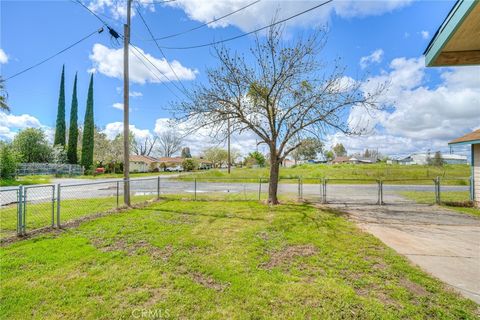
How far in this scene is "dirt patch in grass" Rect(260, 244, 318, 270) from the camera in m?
3.92

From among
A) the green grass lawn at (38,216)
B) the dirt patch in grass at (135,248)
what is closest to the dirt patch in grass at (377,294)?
the dirt patch in grass at (135,248)

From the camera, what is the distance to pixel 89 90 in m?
37.6

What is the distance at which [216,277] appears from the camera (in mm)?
3428

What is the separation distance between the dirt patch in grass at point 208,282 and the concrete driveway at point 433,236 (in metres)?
3.23

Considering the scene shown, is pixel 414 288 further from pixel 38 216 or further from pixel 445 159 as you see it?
pixel 445 159

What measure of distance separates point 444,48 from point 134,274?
6.11 m

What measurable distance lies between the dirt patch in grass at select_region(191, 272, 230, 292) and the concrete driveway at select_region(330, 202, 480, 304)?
10.6 feet

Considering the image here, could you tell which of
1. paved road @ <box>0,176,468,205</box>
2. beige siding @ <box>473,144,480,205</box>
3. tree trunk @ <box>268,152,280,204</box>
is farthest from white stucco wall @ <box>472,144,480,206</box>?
tree trunk @ <box>268,152,280,204</box>

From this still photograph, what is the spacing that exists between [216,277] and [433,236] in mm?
5540

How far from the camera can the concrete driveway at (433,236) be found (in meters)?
3.63

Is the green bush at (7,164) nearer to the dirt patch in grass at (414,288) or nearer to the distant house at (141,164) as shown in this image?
the dirt patch in grass at (414,288)

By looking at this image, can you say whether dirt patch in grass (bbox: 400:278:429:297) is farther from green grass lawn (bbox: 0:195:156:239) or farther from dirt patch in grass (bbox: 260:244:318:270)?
green grass lawn (bbox: 0:195:156:239)

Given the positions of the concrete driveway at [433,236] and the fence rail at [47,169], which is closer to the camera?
the concrete driveway at [433,236]

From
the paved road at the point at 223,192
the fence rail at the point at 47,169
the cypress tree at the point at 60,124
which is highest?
the cypress tree at the point at 60,124
